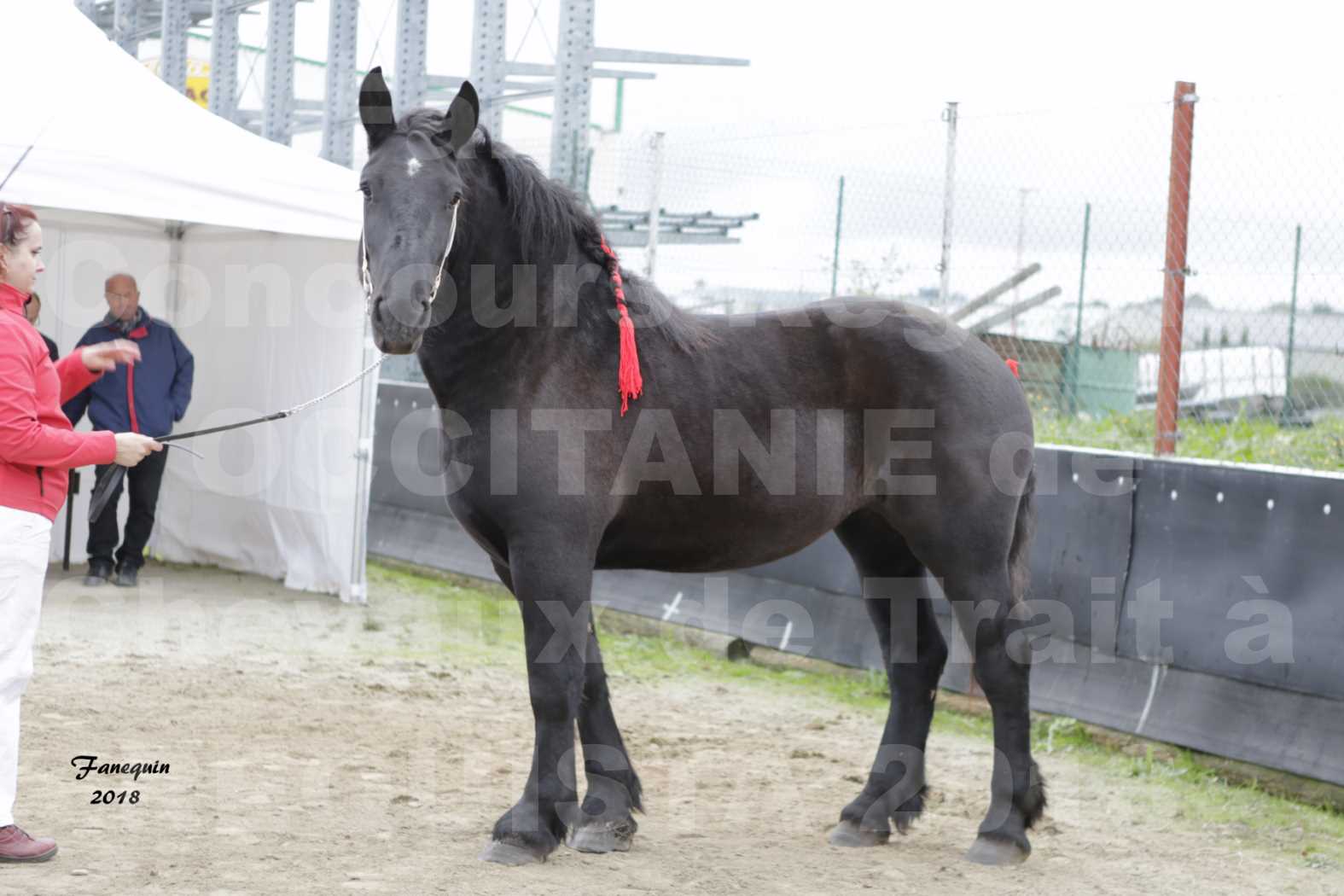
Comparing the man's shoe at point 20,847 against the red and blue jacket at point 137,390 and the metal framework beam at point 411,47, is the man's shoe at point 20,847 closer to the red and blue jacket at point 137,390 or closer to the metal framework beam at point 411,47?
the red and blue jacket at point 137,390

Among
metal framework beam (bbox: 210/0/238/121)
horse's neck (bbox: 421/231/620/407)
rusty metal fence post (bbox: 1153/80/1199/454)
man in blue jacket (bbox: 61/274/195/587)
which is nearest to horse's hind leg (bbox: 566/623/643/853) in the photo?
horse's neck (bbox: 421/231/620/407)

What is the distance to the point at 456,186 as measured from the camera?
3.48m

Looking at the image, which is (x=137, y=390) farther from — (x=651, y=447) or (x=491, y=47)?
(x=651, y=447)

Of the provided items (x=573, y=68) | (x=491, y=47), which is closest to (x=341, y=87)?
(x=491, y=47)

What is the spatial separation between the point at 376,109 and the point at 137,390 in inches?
192

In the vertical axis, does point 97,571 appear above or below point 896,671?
below

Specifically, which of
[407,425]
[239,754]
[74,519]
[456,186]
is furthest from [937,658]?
[74,519]

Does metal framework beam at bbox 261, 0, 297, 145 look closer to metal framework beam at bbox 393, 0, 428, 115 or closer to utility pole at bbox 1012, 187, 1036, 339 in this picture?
metal framework beam at bbox 393, 0, 428, 115

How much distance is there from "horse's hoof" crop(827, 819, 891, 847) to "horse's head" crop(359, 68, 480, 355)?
6.87 ft

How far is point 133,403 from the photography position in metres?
7.73

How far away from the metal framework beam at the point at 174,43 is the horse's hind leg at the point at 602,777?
40.6 ft

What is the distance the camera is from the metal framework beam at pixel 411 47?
9.62 metres

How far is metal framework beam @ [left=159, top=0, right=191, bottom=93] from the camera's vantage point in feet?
46.8

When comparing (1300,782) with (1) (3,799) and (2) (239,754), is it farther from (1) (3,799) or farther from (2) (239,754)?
(1) (3,799)
